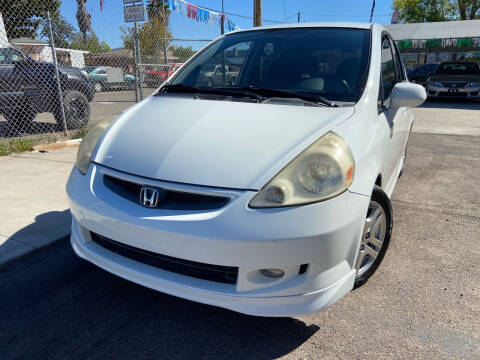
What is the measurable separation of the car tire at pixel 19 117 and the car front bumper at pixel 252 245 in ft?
20.1

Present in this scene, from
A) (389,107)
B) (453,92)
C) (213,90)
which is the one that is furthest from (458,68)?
(213,90)

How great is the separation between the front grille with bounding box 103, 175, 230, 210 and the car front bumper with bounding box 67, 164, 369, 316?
0.03 metres

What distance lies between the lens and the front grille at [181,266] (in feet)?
5.77

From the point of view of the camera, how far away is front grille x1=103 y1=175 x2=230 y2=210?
173cm

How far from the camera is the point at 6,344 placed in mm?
1942

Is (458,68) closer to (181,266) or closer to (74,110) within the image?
(74,110)

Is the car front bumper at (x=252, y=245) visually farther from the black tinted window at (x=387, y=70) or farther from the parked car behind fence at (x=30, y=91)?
the parked car behind fence at (x=30, y=91)

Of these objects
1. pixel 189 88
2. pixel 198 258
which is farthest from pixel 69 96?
pixel 198 258

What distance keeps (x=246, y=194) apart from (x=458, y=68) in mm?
15812

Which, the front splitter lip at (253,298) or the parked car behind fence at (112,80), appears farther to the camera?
the parked car behind fence at (112,80)

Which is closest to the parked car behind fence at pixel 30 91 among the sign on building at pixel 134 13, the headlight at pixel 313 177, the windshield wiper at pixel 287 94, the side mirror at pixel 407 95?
the sign on building at pixel 134 13

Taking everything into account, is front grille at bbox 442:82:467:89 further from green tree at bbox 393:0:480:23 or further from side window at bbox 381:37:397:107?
green tree at bbox 393:0:480:23

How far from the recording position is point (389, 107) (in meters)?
2.76

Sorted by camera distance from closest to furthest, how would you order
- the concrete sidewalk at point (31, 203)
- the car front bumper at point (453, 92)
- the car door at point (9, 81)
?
the concrete sidewalk at point (31, 203)
the car door at point (9, 81)
the car front bumper at point (453, 92)
